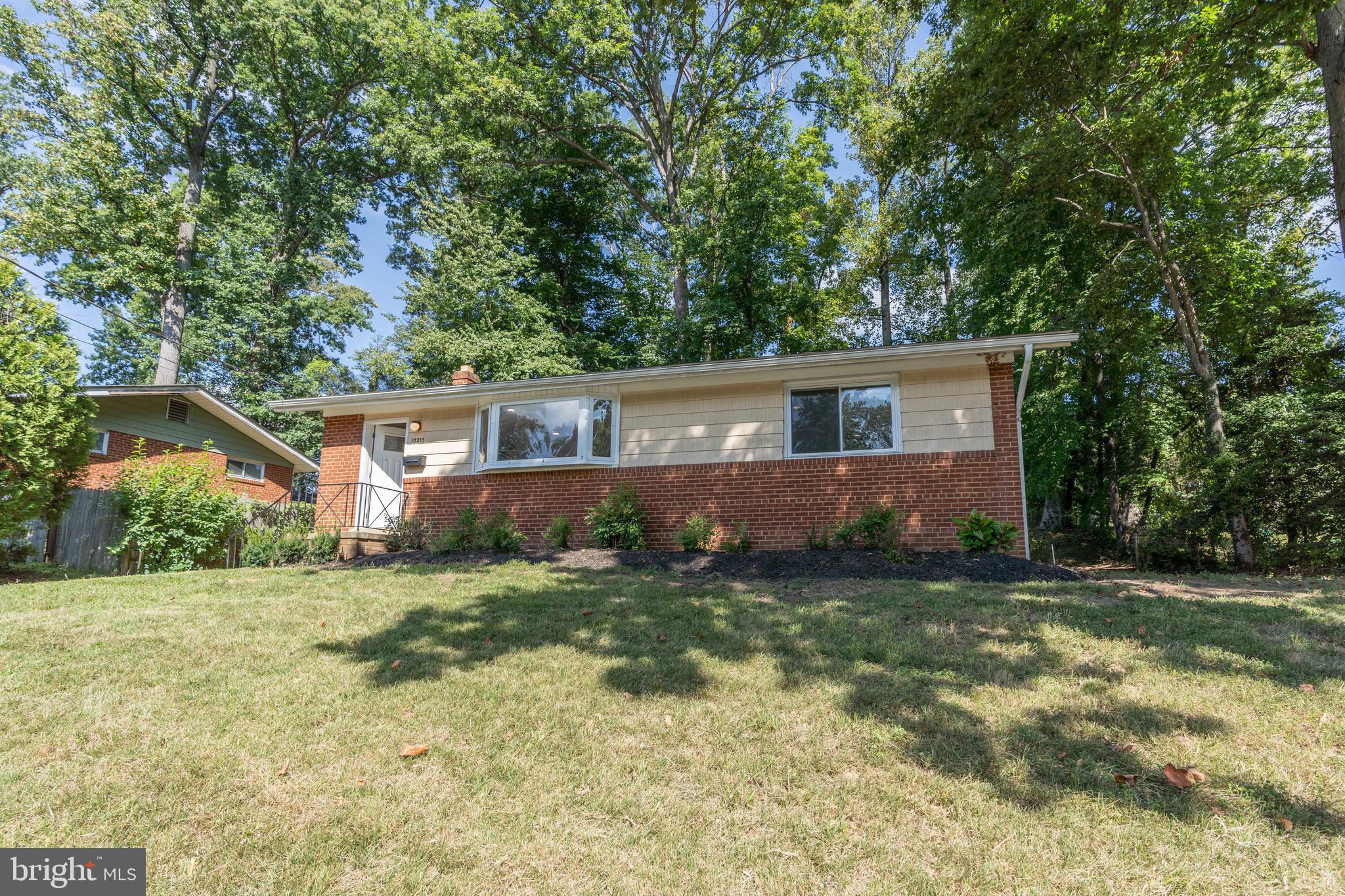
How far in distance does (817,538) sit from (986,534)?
2.20m

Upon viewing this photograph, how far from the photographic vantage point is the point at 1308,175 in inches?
500

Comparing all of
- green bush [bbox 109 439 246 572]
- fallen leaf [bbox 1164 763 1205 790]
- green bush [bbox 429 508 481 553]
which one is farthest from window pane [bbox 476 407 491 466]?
fallen leaf [bbox 1164 763 1205 790]

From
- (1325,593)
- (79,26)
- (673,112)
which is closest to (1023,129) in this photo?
(1325,593)

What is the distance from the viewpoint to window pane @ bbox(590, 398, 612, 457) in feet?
33.8

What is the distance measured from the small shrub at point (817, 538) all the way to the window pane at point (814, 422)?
3.85 ft

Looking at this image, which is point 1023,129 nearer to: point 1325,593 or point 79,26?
point 1325,593

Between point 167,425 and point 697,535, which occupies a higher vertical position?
point 167,425

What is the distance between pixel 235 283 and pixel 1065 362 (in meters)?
24.6

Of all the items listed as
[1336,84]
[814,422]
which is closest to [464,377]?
[814,422]

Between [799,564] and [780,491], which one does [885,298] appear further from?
[799,564]

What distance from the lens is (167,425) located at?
49.5 feet

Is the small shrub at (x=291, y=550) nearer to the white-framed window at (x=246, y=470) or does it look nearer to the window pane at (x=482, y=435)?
the window pane at (x=482, y=435)

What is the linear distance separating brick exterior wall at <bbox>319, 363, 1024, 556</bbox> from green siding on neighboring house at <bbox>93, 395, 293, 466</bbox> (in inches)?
283

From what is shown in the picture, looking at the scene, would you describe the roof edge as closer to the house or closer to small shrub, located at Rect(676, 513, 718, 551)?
the house
